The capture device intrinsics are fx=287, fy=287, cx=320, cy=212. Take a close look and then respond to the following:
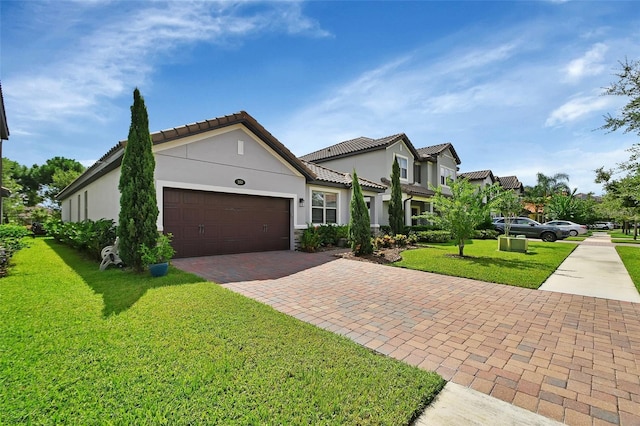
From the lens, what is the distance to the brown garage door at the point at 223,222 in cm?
984

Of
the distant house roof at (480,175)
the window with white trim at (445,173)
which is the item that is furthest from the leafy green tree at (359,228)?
the distant house roof at (480,175)

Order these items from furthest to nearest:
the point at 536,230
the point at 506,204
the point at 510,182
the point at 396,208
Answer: the point at 510,182, the point at 536,230, the point at 506,204, the point at 396,208

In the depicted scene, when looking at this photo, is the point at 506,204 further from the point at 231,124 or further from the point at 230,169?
the point at 231,124

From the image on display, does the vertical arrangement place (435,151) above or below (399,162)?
above

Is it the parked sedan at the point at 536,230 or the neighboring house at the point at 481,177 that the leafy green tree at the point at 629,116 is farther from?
the neighboring house at the point at 481,177

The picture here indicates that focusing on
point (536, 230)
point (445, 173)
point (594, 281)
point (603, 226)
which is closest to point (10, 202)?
point (445, 173)

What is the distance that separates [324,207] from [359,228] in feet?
13.0

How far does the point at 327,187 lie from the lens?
581 inches

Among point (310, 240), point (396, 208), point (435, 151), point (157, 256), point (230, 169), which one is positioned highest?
point (435, 151)

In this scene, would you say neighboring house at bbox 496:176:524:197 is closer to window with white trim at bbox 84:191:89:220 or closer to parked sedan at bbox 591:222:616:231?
parked sedan at bbox 591:222:616:231

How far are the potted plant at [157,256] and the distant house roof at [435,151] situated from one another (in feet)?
70.5

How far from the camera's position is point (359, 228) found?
1125 centimetres

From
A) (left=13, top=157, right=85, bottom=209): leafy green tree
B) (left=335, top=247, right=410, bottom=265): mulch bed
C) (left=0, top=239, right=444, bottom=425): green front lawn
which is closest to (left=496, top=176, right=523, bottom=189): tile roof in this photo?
(left=335, top=247, right=410, bottom=265): mulch bed

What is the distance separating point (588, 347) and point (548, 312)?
146 cm
